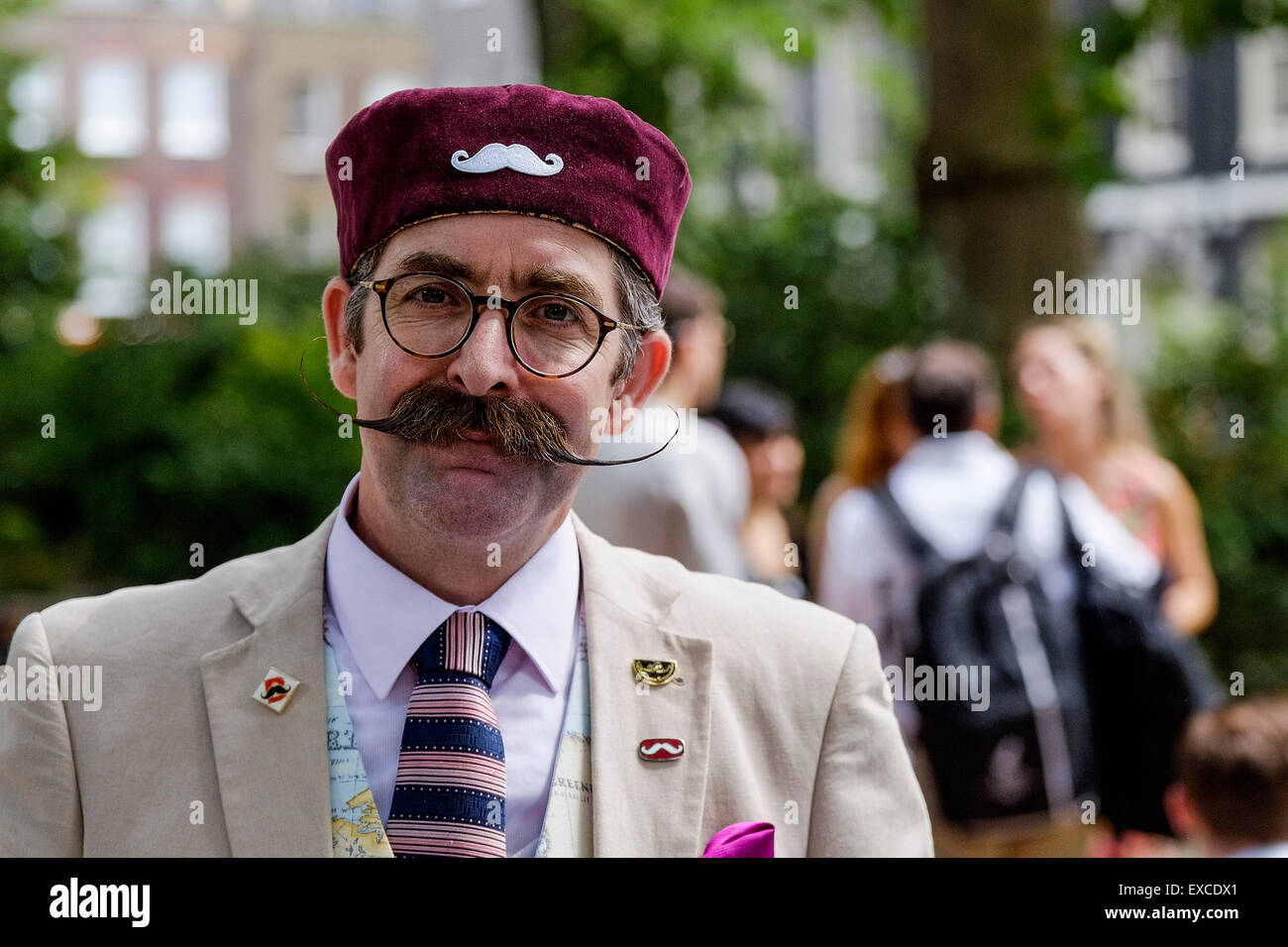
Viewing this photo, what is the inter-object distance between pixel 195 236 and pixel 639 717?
18.0ft

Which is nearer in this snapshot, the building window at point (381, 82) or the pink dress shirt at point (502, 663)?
the pink dress shirt at point (502, 663)

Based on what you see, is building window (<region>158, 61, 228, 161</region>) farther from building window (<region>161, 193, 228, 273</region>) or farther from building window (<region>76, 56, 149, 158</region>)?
building window (<region>161, 193, 228, 273</region>)

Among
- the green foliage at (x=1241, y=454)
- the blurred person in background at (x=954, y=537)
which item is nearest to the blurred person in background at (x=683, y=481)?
the blurred person in background at (x=954, y=537)

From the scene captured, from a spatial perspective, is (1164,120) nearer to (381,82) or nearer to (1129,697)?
(1129,697)

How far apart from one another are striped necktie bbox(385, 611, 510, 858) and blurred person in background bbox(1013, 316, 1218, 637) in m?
3.20

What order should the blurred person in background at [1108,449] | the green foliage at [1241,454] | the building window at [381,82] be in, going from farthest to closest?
1. the green foliage at [1241,454]
2. the blurred person in background at [1108,449]
3. the building window at [381,82]

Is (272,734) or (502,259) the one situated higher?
(502,259)

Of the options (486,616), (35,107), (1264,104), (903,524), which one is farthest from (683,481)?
(1264,104)

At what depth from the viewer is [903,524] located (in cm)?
404

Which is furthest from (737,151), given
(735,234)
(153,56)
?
(153,56)

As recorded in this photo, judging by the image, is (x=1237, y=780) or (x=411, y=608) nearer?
(x=411, y=608)

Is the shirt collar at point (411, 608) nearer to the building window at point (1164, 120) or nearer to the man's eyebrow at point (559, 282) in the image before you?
the man's eyebrow at point (559, 282)

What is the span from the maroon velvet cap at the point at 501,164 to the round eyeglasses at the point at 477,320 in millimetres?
83

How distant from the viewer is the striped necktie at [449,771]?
165 cm
